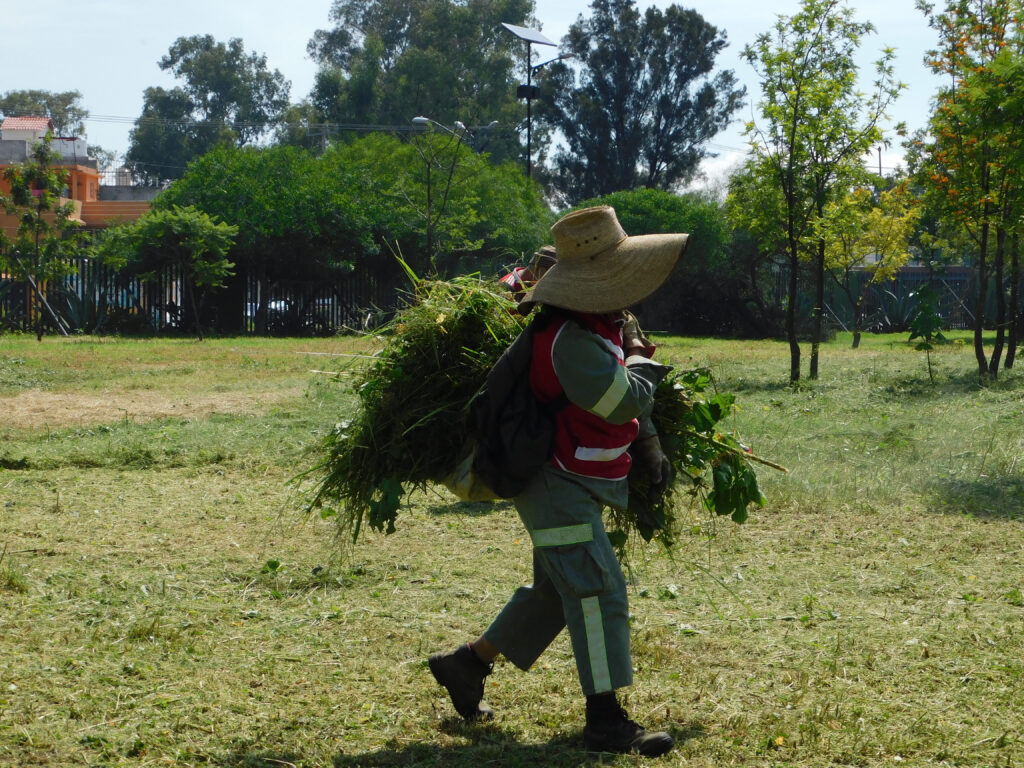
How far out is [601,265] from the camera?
11.5 feet

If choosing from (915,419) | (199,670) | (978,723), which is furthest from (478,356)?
(915,419)

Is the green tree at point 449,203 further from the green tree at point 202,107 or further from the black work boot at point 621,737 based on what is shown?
the green tree at point 202,107

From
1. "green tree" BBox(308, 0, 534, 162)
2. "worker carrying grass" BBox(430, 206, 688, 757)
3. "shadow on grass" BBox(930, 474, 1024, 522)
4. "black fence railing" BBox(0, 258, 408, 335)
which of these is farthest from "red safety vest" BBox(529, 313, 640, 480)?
"green tree" BBox(308, 0, 534, 162)

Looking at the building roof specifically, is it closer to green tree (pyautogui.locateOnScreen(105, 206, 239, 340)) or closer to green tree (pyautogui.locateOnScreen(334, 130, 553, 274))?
green tree (pyautogui.locateOnScreen(334, 130, 553, 274))

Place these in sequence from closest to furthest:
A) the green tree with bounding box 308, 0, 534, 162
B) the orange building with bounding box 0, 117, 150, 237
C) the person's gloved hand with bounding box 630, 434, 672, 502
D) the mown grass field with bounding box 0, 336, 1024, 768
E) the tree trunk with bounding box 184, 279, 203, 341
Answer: the mown grass field with bounding box 0, 336, 1024, 768
the person's gloved hand with bounding box 630, 434, 672, 502
the tree trunk with bounding box 184, 279, 203, 341
the orange building with bounding box 0, 117, 150, 237
the green tree with bounding box 308, 0, 534, 162

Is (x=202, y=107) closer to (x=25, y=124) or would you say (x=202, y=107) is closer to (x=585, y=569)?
(x=25, y=124)

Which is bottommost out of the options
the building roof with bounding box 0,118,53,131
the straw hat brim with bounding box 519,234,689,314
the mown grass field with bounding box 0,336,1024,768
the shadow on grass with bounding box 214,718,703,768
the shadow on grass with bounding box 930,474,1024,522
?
the shadow on grass with bounding box 214,718,703,768

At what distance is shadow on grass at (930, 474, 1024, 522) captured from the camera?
280 inches

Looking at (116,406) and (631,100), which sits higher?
(631,100)

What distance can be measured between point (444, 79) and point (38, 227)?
→ 1425 inches

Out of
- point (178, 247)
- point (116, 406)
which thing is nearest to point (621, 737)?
point (116, 406)

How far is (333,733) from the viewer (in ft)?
11.9

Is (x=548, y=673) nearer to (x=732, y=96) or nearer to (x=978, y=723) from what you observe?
(x=978, y=723)

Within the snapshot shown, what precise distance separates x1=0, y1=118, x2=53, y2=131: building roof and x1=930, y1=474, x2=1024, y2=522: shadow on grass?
62.9 metres
